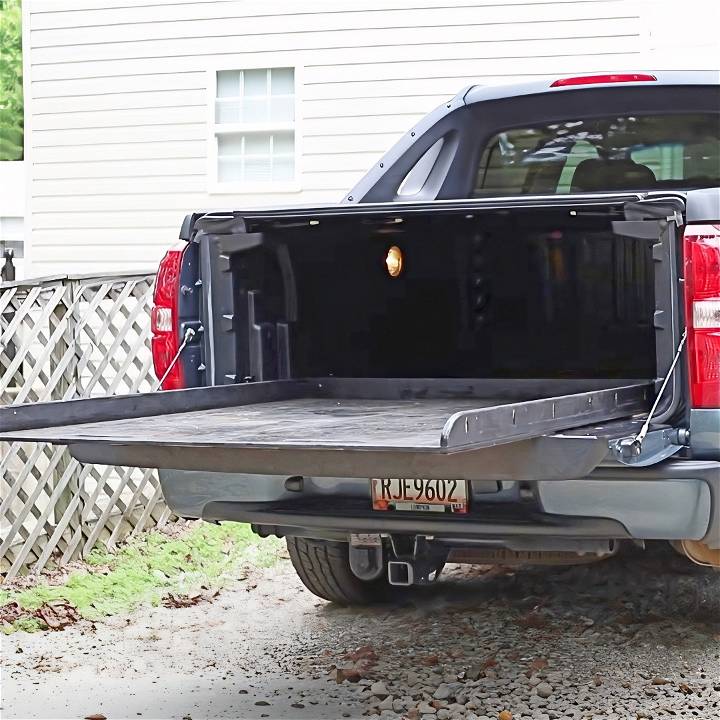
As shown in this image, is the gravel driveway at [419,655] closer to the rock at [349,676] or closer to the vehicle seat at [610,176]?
the rock at [349,676]

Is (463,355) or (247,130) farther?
(247,130)

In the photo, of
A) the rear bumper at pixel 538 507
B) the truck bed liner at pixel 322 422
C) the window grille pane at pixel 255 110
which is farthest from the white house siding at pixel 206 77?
the rear bumper at pixel 538 507

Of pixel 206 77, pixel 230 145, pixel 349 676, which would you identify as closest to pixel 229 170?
pixel 230 145

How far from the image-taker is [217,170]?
11320 mm

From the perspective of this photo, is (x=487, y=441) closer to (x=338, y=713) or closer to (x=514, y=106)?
(x=338, y=713)

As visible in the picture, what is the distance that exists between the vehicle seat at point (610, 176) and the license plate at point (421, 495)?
2106 millimetres

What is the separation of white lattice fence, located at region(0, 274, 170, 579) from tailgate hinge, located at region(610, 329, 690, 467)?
3278 mm

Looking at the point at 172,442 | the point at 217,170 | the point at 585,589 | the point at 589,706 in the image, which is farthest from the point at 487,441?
the point at 217,170

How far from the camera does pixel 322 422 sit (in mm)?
3951

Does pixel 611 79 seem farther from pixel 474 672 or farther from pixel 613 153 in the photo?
pixel 474 672

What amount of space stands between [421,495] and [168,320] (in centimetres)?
126

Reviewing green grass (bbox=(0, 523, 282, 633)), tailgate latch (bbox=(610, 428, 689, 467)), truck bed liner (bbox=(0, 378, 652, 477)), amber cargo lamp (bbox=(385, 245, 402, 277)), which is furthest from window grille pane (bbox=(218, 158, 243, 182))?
tailgate latch (bbox=(610, 428, 689, 467))

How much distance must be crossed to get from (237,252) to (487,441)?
1.80 m

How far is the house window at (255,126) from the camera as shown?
36.6ft
